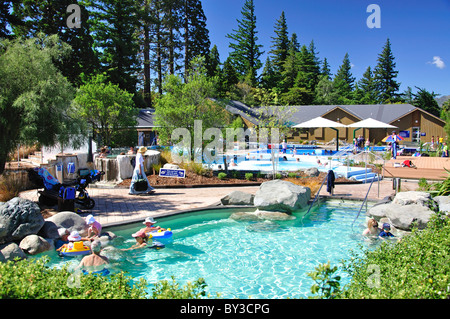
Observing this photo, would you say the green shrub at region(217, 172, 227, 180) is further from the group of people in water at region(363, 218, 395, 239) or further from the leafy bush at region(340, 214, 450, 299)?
the leafy bush at region(340, 214, 450, 299)

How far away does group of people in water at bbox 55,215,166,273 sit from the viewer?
7207mm

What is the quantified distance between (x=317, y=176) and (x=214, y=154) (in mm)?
5798

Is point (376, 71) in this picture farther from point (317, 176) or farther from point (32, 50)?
point (32, 50)

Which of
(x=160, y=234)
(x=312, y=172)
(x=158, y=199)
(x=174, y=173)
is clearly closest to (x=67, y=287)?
(x=160, y=234)

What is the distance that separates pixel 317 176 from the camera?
1834cm

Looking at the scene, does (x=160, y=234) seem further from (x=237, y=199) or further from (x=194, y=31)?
(x=194, y=31)

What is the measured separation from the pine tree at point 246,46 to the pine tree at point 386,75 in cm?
2599

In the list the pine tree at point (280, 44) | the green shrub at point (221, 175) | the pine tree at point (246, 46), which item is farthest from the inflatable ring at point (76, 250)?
the pine tree at point (280, 44)

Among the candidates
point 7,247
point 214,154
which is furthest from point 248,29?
point 7,247

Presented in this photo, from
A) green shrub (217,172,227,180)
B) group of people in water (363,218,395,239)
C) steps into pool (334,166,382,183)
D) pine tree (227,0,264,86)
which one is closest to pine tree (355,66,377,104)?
pine tree (227,0,264,86)

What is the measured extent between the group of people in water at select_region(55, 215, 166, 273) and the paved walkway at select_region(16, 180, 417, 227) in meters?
0.85

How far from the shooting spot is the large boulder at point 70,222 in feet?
29.7

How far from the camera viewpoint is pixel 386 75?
67.8 m

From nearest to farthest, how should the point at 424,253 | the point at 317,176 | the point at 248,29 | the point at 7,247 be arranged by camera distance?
the point at 424,253
the point at 7,247
the point at 317,176
the point at 248,29
